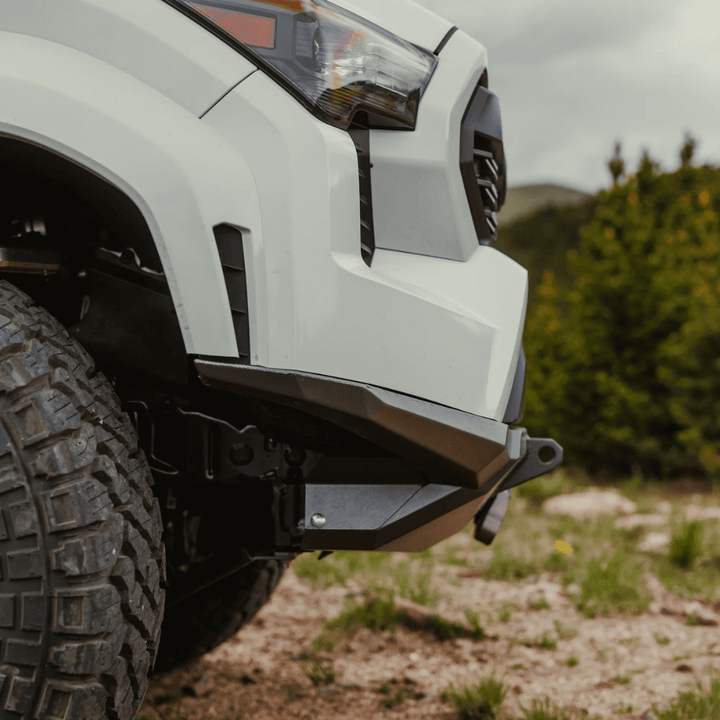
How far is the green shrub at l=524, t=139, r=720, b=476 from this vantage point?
8008 mm

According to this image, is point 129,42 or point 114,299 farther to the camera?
point 114,299

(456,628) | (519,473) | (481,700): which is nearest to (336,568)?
(456,628)

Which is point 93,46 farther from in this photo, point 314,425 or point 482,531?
point 482,531

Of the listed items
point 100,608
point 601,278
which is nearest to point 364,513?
point 100,608

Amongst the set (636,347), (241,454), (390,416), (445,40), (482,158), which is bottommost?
(241,454)

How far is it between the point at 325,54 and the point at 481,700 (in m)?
1.76

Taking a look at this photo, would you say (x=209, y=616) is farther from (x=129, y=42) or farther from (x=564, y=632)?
(x=129, y=42)

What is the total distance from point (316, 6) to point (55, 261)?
689 mm

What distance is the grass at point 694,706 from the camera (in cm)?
207

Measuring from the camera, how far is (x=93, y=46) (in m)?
1.31

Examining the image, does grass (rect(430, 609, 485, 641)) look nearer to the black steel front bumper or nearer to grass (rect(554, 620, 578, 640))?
grass (rect(554, 620, 578, 640))

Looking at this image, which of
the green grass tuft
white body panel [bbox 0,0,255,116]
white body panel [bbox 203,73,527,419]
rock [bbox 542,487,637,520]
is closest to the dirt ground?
the green grass tuft

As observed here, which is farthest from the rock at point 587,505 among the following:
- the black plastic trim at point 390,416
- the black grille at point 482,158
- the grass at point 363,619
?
the black plastic trim at point 390,416

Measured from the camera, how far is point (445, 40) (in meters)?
1.60
